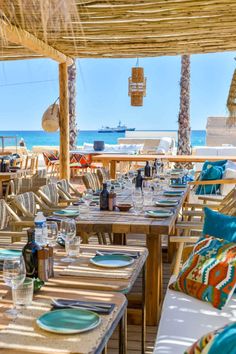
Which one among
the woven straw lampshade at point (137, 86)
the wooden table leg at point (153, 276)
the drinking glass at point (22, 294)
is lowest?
the wooden table leg at point (153, 276)

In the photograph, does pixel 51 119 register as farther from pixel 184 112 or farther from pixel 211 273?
pixel 184 112

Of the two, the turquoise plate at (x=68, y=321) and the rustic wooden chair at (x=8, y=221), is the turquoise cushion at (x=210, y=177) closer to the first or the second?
the rustic wooden chair at (x=8, y=221)

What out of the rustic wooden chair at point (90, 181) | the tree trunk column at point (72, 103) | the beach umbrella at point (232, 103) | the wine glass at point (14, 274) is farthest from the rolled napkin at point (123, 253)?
the tree trunk column at point (72, 103)

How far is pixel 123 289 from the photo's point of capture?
2.12 metres

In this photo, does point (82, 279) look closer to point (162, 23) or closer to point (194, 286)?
point (194, 286)

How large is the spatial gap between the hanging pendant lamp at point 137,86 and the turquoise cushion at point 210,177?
217cm

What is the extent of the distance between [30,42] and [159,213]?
355cm

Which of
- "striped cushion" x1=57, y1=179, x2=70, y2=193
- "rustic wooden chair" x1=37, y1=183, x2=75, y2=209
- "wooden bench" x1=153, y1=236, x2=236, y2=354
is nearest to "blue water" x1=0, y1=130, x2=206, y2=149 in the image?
"striped cushion" x1=57, y1=179, x2=70, y2=193

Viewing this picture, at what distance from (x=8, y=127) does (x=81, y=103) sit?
907cm

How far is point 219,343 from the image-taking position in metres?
1.25

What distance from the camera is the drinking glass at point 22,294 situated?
6.13ft

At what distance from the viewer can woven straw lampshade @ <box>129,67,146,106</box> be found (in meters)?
8.62

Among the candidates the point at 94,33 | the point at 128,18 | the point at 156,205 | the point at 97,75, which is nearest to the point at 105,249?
the point at 156,205

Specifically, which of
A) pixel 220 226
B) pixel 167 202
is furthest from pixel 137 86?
pixel 220 226
